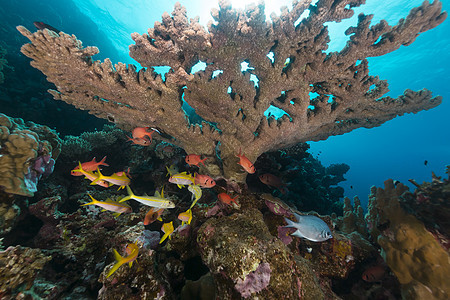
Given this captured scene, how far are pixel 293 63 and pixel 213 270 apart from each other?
12.2 feet

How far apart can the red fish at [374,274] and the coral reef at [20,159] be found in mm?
6653

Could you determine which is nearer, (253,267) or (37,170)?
(253,267)

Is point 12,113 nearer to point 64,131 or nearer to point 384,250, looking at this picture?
point 64,131

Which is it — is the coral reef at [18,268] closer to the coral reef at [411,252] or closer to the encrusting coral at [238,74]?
the encrusting coral at [238,74]

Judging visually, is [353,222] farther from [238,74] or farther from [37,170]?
[37,170]

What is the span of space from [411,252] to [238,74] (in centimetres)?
402

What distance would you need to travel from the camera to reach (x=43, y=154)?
13.1 ft

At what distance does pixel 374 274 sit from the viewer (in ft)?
9.86

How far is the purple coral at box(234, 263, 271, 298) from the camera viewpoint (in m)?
2.14

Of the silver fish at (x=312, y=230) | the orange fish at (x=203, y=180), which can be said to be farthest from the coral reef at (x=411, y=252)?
the orange fish at (x=203, y=180)

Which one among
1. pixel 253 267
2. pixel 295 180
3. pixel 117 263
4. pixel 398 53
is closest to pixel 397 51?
pixel 398 53

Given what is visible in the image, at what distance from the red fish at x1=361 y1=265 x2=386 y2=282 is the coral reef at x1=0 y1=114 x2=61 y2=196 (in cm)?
665

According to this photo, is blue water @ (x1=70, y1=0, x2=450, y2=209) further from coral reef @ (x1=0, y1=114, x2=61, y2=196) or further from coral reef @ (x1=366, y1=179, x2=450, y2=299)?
coral reef @ (x1=0, y1=114, x2=61, y2=196)

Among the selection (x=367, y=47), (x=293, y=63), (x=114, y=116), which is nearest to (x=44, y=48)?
(x=114, y=116)
